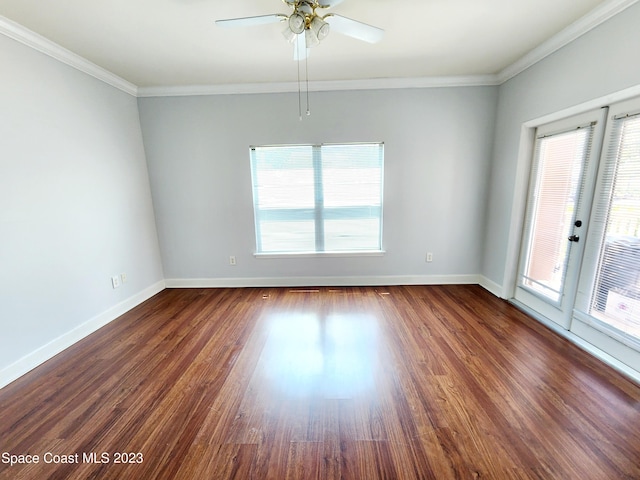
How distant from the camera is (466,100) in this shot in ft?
10.4

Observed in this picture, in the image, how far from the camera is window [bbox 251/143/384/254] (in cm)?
335

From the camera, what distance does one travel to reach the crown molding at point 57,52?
6.25 ft

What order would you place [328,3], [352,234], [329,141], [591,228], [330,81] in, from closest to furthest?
[328,3], [591,228], [330,81], [329,141], [352,234]

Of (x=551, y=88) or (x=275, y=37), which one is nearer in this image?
(x=275, y=37)

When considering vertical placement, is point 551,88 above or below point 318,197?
above

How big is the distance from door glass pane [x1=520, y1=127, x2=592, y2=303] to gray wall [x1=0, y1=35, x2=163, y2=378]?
4.60 metres

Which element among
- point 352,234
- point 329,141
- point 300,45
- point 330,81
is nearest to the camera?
point 300,45

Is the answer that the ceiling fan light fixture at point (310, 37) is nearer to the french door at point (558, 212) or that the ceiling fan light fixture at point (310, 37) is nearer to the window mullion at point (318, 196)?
the window mullion at point (318, 196)

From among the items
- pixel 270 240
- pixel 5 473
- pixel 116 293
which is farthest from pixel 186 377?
pixel 270 240

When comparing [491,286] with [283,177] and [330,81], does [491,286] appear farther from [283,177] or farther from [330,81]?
[330,81]

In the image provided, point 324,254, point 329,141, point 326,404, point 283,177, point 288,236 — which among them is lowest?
point 326,404

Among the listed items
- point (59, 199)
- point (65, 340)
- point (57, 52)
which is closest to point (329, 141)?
point (57, 52)

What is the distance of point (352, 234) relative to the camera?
3.54m

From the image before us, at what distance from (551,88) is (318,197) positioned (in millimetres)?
2573
